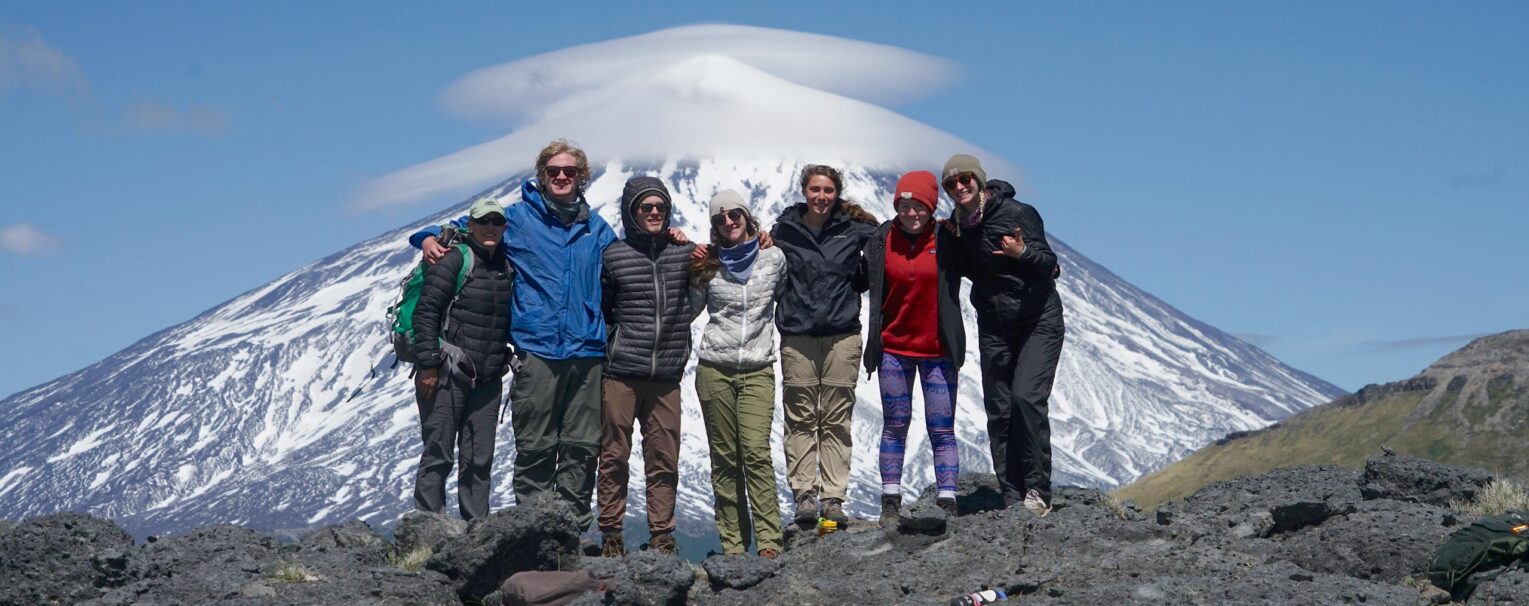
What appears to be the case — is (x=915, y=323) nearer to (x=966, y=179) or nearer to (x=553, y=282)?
(x=966, y=179)

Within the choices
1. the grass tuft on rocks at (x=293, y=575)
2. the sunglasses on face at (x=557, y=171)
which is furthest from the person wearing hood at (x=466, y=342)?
the grass tuft on rocks at (x=293, y=575)

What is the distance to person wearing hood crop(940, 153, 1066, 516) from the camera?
11633mm

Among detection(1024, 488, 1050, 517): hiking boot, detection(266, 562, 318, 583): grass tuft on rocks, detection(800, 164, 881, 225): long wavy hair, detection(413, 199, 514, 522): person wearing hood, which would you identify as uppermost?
detection(800, 164, 881, 225): long wavy hair

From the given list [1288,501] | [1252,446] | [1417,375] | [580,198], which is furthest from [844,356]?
[1417,375]

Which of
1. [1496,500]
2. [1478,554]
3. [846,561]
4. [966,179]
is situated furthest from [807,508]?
[1496,500]

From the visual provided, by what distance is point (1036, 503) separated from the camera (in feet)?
38.9

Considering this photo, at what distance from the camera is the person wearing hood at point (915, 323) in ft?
39.1

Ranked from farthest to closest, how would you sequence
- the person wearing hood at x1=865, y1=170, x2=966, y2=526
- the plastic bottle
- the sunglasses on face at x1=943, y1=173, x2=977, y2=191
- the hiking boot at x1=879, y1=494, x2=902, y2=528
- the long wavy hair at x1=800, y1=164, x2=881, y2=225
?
the long wavy hair at x1=800, y1=164, x2=881, y2=225 → the hiking boot at x1=879, y1=494, x2=902, y2=528 → the person wearing hood at x1=865, y1=170, x2=966, y2=526 → the sunglasses on face at x1=943, y1=173, x2=977, y2=191 → the plastic bottle

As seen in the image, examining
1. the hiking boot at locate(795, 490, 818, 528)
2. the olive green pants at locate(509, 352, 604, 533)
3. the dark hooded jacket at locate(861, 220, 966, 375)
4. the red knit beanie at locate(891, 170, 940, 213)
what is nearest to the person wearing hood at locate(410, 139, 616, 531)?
the olive green pants at locate(509, 352, 604, 533)

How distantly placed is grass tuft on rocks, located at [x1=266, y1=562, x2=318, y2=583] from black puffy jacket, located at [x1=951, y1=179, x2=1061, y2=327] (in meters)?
4.39

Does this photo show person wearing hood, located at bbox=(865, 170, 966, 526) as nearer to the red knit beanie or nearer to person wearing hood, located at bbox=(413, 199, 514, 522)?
the red knit beanie

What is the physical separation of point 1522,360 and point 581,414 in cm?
13684

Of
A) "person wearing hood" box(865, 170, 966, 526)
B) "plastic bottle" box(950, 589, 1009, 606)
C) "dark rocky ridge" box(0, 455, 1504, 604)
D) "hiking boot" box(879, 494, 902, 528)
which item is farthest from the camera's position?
"hiking boot" box(879, 494, 902, 528)

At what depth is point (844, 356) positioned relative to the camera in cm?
1214
